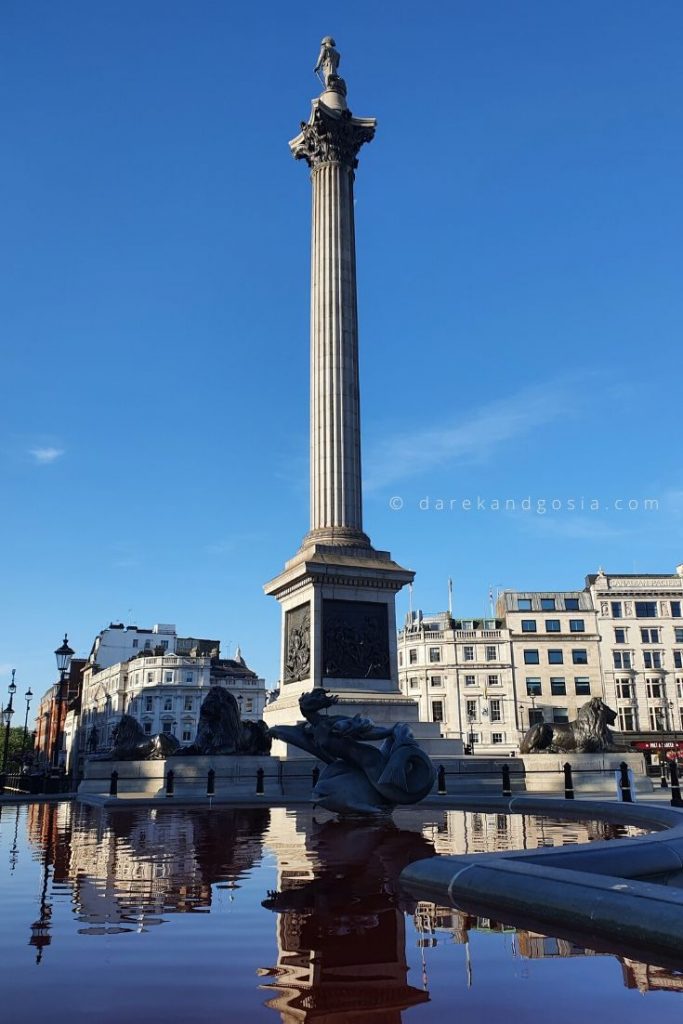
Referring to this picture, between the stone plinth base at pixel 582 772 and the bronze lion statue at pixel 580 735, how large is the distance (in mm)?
440

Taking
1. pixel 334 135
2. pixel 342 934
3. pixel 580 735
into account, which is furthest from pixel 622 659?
pixel 342 934

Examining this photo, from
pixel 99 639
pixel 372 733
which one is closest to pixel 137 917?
pixel 372 733

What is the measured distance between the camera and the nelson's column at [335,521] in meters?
30.8

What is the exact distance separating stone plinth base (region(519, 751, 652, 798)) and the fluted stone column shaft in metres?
11.5

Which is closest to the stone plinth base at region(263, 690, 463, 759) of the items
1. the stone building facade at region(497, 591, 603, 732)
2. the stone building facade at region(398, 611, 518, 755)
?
the stone building facade at region(398, 611, 518, 755)

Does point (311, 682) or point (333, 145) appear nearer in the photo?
point (311, 682)

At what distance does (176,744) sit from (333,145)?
92.8ft

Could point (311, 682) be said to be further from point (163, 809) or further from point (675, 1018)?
point (675, 1018)

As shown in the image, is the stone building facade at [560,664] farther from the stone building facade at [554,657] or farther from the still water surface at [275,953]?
the still water surface at [275,953]

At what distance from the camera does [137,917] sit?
6.98m

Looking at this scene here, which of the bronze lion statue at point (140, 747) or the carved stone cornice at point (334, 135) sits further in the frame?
the carved stone cornice at point (334, 135)

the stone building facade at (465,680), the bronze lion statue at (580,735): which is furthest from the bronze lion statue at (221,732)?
the stone building facade at (465,680)

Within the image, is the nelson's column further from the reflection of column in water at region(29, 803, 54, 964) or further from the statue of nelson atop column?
the reflection of column in water at region(29, 803, 54, 964)

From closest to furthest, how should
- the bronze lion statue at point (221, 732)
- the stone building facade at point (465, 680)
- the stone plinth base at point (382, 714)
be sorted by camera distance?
the bronze lion statue at point (221, 732) < the stone plinth base at point (382, 714) < the stone building facade at point (465, 680)
